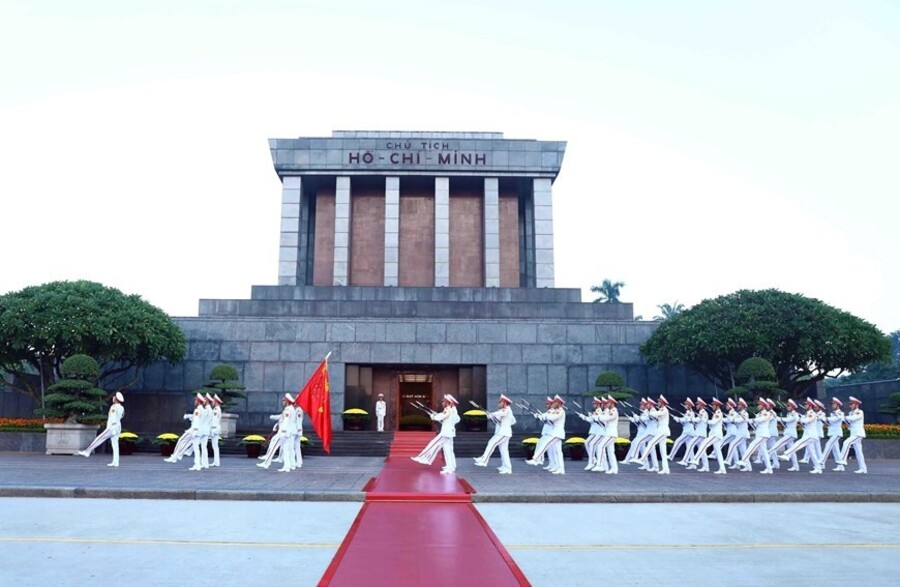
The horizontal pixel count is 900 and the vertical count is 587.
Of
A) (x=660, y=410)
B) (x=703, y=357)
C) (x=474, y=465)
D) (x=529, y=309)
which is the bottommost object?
(x=474, y=465)

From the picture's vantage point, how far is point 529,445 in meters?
21.9

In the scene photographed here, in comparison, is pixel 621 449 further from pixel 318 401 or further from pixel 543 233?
pixel 543 233

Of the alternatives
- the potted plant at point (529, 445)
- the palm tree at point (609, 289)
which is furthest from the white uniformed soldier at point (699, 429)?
the palm tree at point (609, 289)

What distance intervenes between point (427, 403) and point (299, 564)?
22.5m

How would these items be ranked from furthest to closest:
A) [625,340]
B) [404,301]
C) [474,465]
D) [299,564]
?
[404,301] < [625,340] < [474,465] < [299,564]

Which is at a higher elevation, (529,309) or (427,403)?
(529,309)

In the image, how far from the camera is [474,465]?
19.5 meters

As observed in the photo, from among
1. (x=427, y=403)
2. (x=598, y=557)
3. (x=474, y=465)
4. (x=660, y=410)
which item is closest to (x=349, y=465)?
(x=474, y=465)

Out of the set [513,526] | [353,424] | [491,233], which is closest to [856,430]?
[513,526]

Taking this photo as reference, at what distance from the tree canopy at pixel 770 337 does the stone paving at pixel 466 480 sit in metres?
6.05

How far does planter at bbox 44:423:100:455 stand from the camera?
70.9 ft

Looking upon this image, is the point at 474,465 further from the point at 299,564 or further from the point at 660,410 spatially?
the point at 299,564

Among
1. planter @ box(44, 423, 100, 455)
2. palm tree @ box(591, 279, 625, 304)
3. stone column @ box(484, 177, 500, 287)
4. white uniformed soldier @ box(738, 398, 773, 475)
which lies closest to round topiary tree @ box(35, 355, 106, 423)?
planter @ box(44, 423, 100, 455)

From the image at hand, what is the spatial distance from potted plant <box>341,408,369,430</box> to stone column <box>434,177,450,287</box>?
12.0 meters
